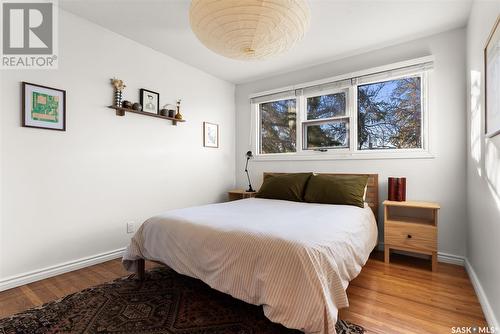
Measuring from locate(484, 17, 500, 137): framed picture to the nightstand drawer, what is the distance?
1.12 m

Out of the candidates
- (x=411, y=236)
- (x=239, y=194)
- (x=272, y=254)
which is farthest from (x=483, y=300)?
(x=239, y=194)

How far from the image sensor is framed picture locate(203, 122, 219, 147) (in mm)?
3938

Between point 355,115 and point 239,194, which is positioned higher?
point 355,115

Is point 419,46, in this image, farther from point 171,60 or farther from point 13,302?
point 13,302

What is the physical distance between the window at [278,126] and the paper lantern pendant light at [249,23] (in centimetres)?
204

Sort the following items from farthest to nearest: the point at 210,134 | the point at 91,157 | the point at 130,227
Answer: the point at 210,134 → the point at 130,227 → the point at 91,157

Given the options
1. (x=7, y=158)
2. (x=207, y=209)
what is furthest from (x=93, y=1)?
(x=207, y=209)

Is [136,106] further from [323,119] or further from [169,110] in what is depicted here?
[323,119]

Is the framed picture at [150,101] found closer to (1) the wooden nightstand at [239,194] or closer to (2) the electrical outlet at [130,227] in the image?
(2) the electrical outlet at [130,227]

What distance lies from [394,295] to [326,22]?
2.56 m

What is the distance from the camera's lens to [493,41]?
5.14 ft

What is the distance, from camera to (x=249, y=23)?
64.1 inches

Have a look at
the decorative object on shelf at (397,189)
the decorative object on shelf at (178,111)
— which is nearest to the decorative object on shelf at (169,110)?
the decorative object on shelf at (178,111)

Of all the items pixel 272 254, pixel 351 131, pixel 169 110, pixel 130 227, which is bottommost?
pixel 130 227
